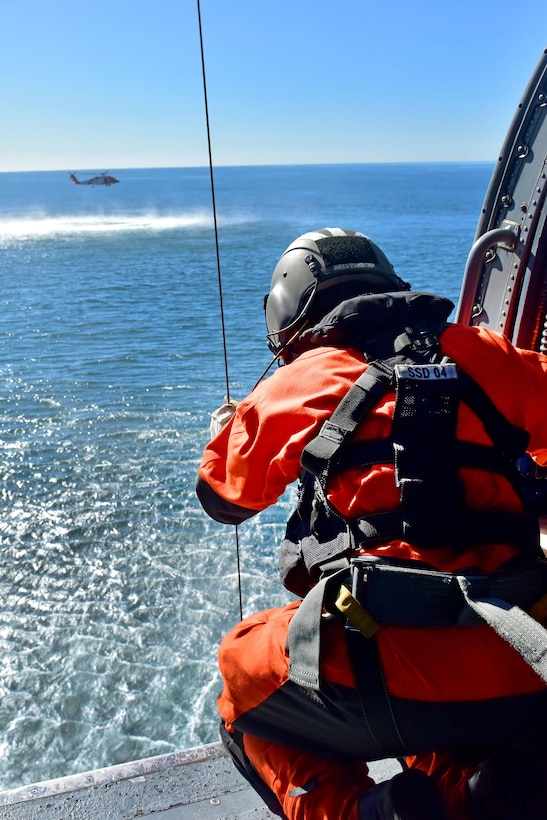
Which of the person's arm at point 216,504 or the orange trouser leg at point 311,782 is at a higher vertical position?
the person's arm at point 216,504

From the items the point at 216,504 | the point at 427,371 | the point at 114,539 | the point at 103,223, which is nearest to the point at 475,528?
the point at 427,371

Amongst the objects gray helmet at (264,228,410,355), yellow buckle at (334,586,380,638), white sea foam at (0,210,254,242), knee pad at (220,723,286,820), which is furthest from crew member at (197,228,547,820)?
white sea foam at (0,210,254,242)

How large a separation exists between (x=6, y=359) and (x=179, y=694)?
11228mm

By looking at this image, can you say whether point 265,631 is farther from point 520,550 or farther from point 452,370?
point 452,370

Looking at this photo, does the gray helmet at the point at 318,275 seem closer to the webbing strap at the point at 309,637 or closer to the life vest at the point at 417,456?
the life vest at the point at 417,456

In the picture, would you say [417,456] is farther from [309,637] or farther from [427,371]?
[309,637]

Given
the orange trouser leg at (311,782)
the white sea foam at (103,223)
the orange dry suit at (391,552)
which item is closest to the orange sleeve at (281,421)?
the orange dry suit at (391,552)

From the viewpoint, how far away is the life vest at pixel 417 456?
180 cm

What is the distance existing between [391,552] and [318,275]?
103 centimetres

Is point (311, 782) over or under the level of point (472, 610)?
under

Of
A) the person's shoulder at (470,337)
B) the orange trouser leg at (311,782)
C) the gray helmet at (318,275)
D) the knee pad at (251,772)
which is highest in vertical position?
the gray helmet at (318,275)

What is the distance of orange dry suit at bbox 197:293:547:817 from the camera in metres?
1.77

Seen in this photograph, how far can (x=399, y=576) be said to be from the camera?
1752 mm

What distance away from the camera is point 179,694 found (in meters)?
4.68
